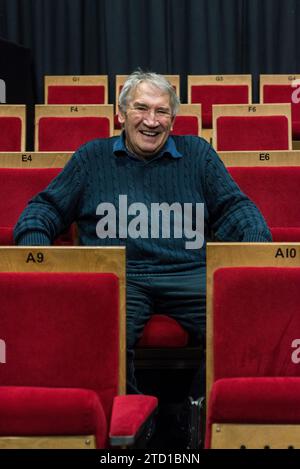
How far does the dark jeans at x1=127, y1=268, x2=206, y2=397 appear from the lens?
0.52 meters

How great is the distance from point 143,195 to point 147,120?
60mm

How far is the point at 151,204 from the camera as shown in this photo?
0.58 metres

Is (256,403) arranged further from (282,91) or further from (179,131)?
(282,91)

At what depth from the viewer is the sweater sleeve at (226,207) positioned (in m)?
0.58

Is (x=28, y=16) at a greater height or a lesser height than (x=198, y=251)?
greater

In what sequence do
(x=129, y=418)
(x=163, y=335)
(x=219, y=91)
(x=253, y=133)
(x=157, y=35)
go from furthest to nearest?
(x=157, y=35)
(x=219, y=91)
(x=253, y=133)
(x=163, y=335)
(x=129, y=418)

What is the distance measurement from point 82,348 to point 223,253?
0.09 metres

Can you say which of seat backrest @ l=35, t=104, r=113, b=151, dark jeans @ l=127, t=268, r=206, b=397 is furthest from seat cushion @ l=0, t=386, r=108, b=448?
seat backrest @ l=35, t=104, r=113, b=151

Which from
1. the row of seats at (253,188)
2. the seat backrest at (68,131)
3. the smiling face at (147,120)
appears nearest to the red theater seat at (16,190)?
the row of seats at (253,188)

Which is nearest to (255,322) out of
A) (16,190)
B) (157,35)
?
(16,190)

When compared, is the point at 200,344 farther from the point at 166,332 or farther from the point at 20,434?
the point at 20,434

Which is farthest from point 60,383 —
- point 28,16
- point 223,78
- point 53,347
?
point 28,16

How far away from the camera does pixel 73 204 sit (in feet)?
1.94

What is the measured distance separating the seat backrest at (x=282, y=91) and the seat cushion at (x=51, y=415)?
0.90 metres
